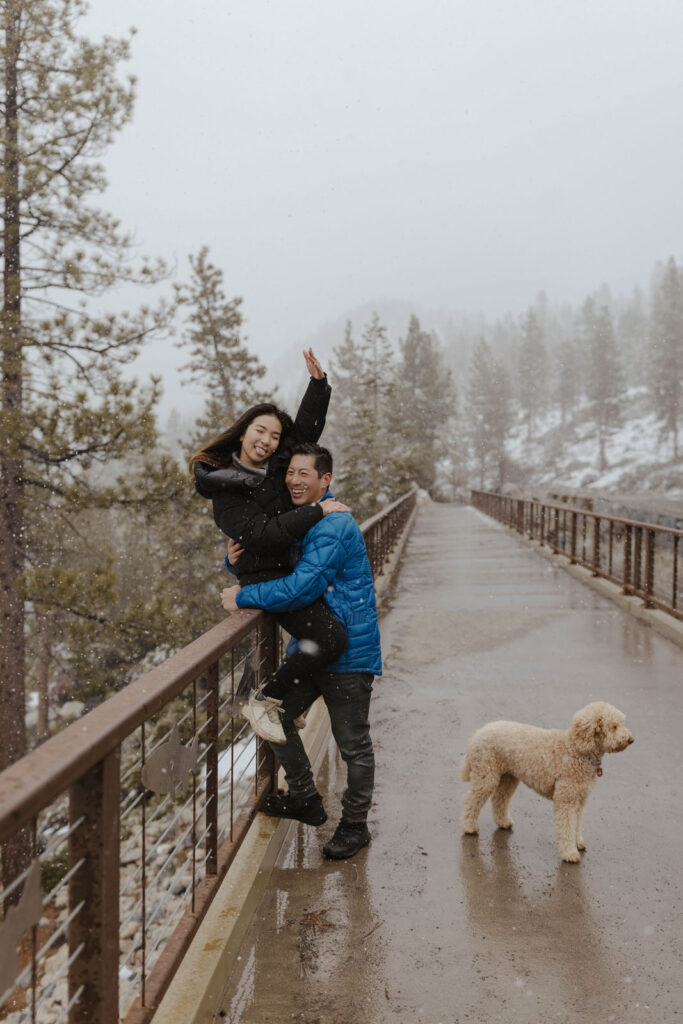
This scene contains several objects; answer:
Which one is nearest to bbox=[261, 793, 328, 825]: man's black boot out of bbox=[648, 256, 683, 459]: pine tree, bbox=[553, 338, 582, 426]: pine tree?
bbox=[648, 256, 683, 459]: pine tree

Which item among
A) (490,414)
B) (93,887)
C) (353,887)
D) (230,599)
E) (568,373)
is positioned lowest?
(353,887)

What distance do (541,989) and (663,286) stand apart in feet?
288

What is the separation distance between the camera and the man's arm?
3246 millimetres

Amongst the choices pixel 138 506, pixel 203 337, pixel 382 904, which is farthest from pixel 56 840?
pixel 203 337

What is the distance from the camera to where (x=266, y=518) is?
3.26 meters

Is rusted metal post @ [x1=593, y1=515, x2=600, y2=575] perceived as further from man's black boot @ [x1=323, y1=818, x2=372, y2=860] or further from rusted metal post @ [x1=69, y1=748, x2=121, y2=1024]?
rusted metal post @ [x1=69, y1=748, x2=121, y2=1024]

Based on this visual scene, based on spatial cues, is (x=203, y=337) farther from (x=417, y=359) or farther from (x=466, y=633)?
(x=417, y=359)

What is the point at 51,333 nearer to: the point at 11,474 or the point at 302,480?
the point at 11,474

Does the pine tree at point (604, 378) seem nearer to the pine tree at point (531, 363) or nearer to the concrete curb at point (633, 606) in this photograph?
the pine tree at point (531, 363)

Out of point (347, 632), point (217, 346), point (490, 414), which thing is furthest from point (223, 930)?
point (490, 414)

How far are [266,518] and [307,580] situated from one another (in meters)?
0.31

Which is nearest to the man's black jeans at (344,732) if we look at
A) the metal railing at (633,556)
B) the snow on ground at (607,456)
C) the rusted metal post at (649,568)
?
the metal railing at (633,556)

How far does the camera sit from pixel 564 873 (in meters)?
3.59

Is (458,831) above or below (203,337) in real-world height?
below
